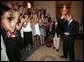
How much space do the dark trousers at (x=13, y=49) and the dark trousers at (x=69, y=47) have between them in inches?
15.5

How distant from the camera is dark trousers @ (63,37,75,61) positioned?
5.90 feet

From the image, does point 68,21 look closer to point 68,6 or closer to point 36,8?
point 68,6

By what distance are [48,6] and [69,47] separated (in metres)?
0.39

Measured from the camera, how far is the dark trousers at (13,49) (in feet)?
5.49

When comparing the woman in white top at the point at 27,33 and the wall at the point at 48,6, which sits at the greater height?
the wall at the point at 48,6

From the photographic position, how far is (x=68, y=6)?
69.9 inches

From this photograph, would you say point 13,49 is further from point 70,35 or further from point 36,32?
point 70,35

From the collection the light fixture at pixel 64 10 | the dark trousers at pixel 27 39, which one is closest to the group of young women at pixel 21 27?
the dark trousers at pixel 27 39

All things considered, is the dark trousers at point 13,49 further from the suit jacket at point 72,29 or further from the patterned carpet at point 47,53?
the suit jacket at point 72,29

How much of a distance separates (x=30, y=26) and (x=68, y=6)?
0.36m

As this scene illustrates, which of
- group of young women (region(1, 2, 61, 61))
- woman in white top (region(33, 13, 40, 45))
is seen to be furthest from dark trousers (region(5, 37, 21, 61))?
woman in white top (region(33, 13, 40, 45))

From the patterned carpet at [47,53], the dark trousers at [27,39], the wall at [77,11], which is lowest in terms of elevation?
the patterned carpet at [47,53]

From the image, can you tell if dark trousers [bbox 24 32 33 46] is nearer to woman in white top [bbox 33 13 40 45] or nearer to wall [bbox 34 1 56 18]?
woman in white top [bbox 33 13 40 45]

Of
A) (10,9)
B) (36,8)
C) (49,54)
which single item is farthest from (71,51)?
(10,9)
